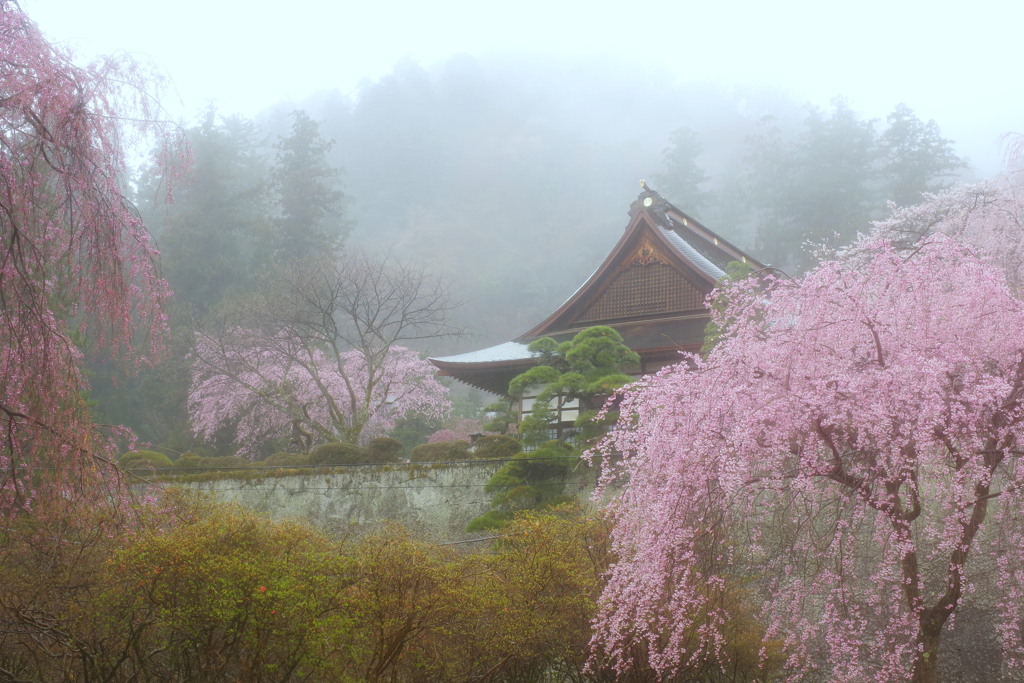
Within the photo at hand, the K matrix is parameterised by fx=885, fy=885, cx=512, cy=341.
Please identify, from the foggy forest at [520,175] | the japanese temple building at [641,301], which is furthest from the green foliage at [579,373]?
the foggy forest at [520,175]

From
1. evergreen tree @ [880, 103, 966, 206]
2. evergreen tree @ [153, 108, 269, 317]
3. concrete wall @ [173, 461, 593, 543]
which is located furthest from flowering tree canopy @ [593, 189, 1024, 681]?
evergreen tree @ [880, 103, 966, 206]

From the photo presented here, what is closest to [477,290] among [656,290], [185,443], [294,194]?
[294,194]

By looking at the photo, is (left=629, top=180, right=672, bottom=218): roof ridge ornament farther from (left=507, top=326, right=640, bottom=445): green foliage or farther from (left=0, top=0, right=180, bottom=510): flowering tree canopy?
(left=0, top=0, right=180, bottom=510): flowering tree canopy

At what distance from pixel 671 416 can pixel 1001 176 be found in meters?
10.2

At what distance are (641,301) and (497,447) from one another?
4.21 meters

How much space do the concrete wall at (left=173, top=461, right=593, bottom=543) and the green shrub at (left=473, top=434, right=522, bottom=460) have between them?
406 mm

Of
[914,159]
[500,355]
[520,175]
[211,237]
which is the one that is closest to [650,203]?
[500,355]

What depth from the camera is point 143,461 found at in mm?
14164

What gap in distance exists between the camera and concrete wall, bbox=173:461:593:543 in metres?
12.2

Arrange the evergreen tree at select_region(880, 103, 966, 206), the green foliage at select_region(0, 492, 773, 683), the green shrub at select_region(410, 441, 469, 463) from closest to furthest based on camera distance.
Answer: the green foliage at select_region(0, 492, 773, 683) → the green shrub at select_region(410, 441, 469, 463) → the evergreen tree at select_region(880, 103, 966, 206)

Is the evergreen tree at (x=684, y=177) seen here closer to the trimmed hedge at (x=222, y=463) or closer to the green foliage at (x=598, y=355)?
the trimmed hedge at (x=222, y=463)

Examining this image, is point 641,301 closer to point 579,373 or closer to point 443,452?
point 579,373

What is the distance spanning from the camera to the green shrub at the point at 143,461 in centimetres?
1374

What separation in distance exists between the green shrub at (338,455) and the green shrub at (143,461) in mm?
2487
